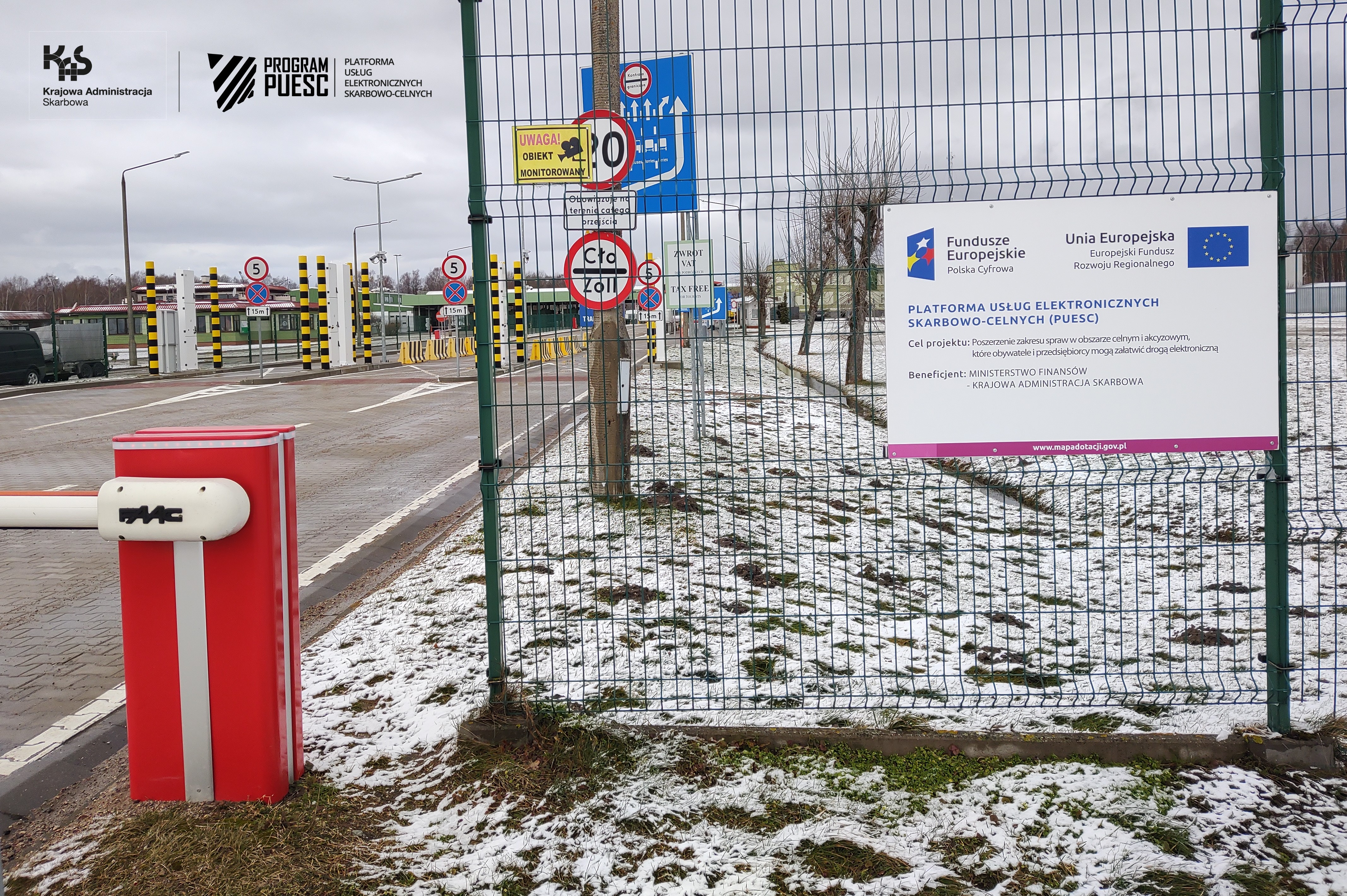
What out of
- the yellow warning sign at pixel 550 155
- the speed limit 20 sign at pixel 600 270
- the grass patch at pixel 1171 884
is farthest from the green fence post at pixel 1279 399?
the speed limit 20 sign at pixel 600 270

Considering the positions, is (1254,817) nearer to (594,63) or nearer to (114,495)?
(114,495)

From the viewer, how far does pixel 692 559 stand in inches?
245

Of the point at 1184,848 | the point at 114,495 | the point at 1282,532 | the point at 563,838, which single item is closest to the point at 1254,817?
the point at 1184,848

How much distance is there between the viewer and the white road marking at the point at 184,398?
17.2 m

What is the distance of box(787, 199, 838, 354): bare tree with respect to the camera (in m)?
4.04

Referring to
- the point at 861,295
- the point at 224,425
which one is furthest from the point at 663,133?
the point at 224,425

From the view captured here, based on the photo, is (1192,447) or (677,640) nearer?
(1192,447)

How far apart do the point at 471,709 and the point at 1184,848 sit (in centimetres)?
260

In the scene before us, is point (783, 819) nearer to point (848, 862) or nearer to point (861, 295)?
point (848, 862)

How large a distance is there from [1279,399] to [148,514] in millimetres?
4015

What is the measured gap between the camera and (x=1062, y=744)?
3764mm

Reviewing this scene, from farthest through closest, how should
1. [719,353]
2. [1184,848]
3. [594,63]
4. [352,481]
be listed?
[352,481] < [594,63] < [719,353] < [1184,848]

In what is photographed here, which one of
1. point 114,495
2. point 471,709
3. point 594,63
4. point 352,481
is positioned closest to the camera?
point 114,495

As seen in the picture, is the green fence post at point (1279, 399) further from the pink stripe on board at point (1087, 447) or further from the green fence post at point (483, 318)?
the green fence post at point (483, 318)
